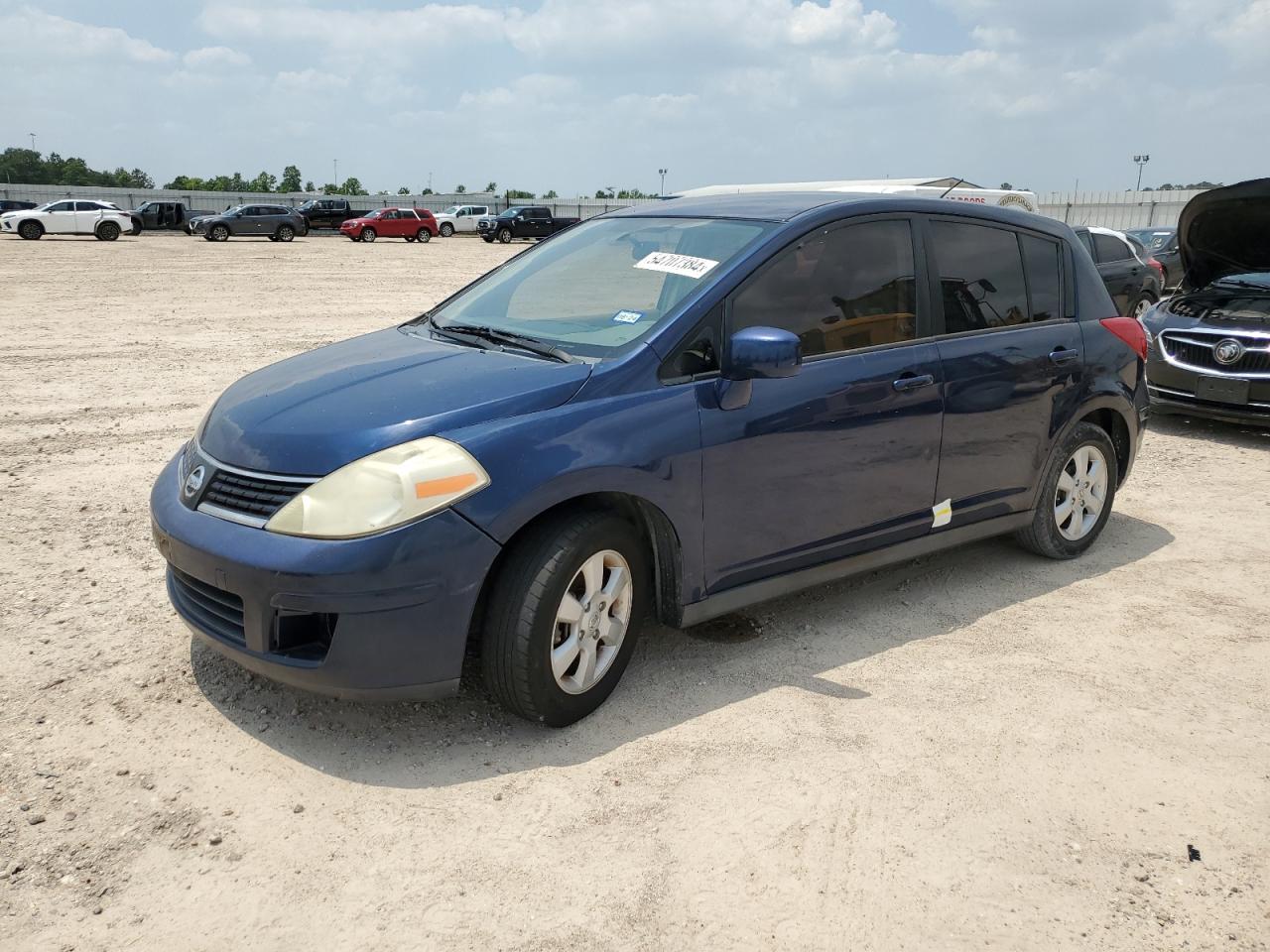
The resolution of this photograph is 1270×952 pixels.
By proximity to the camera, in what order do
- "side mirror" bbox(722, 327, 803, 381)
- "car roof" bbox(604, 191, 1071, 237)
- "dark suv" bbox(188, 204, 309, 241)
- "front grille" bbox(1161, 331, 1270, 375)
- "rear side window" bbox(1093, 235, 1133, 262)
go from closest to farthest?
"side mirror" bbox(722, 327, 803, 381)
"car roof" bbox(604, 191, 1071, 237)
"front grille" bbox(1161, 331, 1270, 375)
"rear side window" bbox(1093, 235, 1133, 262)
"dark suv" bbox(188, 204, 309, 241)

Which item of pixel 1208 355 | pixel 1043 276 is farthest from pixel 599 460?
pixel 1208 355

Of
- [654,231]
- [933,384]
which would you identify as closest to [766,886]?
[933,384]

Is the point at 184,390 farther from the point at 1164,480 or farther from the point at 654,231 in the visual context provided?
the point at 1164,480

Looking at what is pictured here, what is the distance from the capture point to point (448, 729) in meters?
3.56

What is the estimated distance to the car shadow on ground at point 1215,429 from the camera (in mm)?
8656

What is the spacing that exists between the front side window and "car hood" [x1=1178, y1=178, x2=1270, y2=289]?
5.31m

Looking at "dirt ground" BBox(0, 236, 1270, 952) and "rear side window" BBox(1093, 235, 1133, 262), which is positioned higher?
"rear side window" BBox(1093, 235, 1133, 262)

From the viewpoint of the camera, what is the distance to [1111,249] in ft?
46.5

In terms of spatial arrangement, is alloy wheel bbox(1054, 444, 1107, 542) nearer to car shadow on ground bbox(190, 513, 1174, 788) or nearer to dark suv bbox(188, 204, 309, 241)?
car shadow on ground bbox(190, 513, 1174, 788)

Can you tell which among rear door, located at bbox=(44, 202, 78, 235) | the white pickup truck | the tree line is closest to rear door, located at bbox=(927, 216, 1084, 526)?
rear door, located at bbox=(44, 202, 78, 235)

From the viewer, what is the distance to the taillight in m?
5.38

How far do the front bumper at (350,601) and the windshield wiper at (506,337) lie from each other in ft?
2.84

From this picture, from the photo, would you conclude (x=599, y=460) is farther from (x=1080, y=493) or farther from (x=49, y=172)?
(x=49, y=172)

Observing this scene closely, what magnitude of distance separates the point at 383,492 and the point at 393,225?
148ft
